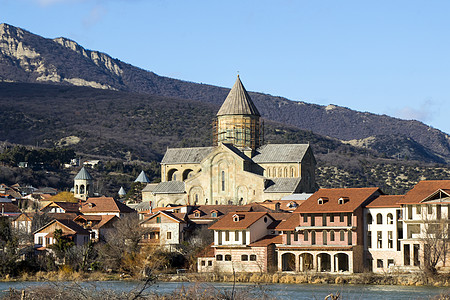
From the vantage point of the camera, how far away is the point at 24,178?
138 metres

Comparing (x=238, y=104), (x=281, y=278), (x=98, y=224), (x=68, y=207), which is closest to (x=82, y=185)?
(x=68, y=207)

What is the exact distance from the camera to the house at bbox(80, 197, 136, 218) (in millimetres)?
81500

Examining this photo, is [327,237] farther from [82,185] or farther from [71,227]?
[82,185]

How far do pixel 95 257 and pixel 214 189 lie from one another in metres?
30.2

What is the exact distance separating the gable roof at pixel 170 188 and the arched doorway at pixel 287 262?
115 ft

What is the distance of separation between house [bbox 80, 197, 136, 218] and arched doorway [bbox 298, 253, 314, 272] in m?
24.7

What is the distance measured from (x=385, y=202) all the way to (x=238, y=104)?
137 feet

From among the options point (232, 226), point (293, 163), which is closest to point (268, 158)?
point (293, 163)

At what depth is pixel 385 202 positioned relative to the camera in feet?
198

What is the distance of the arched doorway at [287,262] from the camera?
197 ft

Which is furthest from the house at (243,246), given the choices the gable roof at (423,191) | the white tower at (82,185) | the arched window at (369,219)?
the white tower at (82,185)

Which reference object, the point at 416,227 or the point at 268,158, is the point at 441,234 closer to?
the point at 416,227

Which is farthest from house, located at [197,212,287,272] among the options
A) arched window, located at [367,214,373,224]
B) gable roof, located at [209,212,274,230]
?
arched window, located at [367,214,373,224]

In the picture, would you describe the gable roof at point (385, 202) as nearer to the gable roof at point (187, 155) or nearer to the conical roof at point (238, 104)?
the gable roof at point (187, 155)
